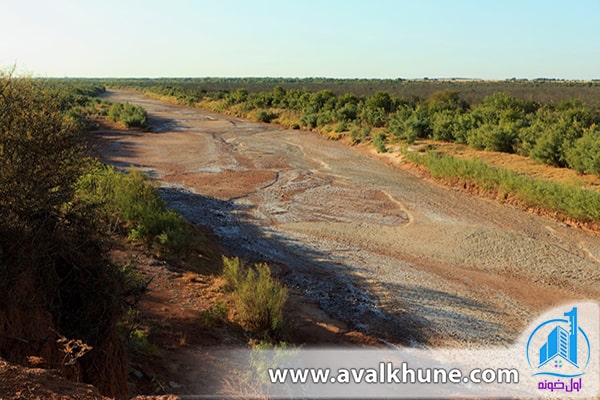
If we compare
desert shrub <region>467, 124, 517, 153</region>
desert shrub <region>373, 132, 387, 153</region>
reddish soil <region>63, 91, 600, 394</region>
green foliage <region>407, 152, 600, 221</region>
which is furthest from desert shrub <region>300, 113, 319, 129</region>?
green foliage <region>407, 152, 600, 221</region>

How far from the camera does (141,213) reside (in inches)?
422

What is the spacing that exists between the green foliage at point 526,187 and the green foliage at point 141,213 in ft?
33.7

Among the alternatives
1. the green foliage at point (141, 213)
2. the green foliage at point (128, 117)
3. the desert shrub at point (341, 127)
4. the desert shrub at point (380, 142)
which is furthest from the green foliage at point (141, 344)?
the green foliage at point (128, 117)

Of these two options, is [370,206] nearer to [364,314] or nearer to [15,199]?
[364,314]

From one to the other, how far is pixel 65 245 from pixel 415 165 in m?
18.2

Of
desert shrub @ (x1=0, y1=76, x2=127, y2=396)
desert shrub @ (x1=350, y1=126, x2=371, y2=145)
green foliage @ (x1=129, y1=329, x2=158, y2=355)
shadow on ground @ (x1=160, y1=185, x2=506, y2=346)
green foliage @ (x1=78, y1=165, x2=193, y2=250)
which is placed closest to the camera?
desert shrub @ (x1=0, y1=76, x2=127, y2=396)

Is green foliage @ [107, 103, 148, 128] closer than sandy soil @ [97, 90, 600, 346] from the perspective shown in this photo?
No

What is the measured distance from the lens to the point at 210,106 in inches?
2148

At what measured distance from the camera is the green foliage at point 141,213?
9.98m

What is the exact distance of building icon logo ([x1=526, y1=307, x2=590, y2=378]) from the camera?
7.00m

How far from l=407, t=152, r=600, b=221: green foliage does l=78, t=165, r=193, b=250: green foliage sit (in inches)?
404

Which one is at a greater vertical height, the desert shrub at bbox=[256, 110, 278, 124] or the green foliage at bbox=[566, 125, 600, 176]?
the desert shrub at bbox=[256, 110, 278, 124]

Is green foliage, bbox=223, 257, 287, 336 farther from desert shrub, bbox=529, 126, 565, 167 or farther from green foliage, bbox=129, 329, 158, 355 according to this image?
desert shrub, bbox=529, 126, 565, 167

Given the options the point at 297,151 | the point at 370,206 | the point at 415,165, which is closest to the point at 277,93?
the point at 297,151
